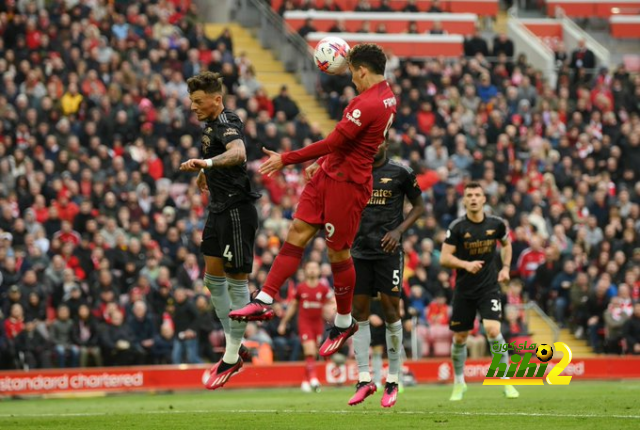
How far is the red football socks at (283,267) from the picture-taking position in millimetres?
12812

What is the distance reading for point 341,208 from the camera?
12.8 meters

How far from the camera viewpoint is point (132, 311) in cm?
2369

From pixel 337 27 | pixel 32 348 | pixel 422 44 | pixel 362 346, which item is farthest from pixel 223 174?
pixel 422 44

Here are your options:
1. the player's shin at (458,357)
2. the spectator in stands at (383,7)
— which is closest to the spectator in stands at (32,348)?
the player's shin at (458,357)

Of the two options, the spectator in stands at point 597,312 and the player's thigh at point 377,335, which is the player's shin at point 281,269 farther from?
the spectator in stands at point 597,312

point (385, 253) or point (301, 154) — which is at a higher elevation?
point (301, 154)

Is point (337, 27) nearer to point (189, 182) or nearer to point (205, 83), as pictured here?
point (189, 182)

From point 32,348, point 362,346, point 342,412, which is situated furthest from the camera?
point 32,348

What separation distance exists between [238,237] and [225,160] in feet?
3.62

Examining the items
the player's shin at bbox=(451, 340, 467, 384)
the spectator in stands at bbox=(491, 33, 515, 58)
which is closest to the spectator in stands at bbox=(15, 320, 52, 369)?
the player's shin at bbox=(451, 340, 467, 384)

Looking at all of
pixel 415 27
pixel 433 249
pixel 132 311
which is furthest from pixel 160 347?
pixel 415 27

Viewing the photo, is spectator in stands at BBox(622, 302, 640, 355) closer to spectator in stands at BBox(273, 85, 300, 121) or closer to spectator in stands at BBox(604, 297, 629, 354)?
spectator in stands at BBox(604, 297, 629, 354)

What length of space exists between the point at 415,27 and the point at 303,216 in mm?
23576

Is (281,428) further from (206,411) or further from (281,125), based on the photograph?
(281,125)
